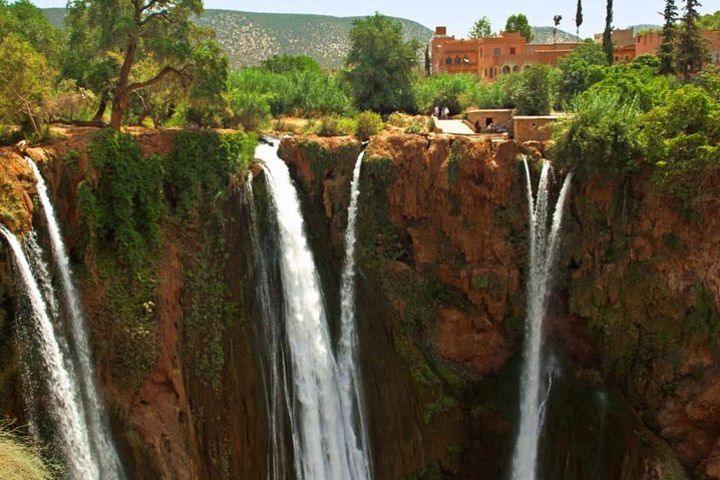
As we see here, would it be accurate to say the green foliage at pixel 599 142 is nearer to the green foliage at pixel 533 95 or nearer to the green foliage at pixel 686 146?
the green foliage at pixel 686 146

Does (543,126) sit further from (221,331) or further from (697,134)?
(221,331)

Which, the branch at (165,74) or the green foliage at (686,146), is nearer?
the green foliage at (686,146)

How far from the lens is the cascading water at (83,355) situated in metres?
16.3

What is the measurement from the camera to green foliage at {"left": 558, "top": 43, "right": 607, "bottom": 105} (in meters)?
31.5

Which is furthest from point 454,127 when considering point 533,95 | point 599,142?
point 599,142

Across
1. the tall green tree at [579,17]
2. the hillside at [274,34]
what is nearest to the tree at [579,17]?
the tall green tree at [579,17]

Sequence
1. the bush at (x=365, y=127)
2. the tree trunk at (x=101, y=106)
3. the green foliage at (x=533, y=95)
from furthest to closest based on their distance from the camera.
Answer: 1. the green foliage at (x=533, y=95)
2. the bush at (x=365, y=127)
3. the tree trunk at (x=101, y=106)

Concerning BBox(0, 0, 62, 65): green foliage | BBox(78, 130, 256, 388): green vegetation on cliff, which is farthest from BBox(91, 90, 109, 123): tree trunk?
BBox(0, 0, 62, 65): green foliage

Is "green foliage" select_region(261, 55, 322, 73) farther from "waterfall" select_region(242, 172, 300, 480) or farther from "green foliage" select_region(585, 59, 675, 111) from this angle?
"waterfall" select_region(242, 172, 300, 480)

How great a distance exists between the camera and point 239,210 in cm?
2017

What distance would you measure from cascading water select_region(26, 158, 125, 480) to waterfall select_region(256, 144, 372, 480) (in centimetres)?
482

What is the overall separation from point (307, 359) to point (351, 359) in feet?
4.73

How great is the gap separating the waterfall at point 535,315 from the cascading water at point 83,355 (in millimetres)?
10863

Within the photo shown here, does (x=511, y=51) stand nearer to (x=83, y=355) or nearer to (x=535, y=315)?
(x=535, y=315)
